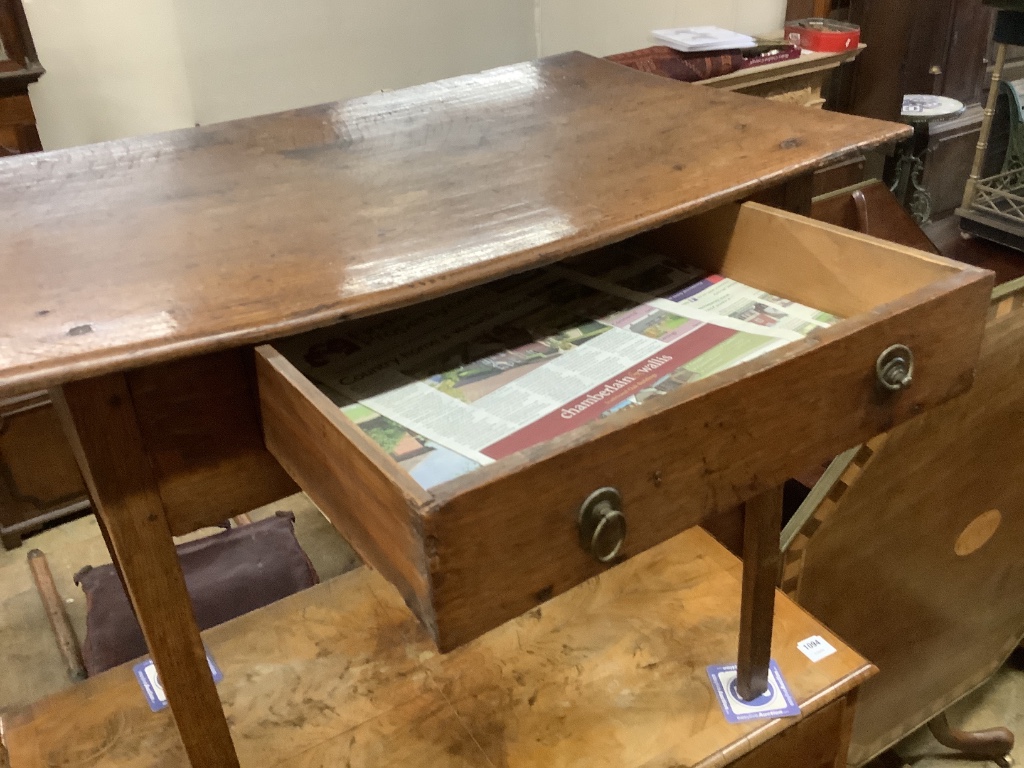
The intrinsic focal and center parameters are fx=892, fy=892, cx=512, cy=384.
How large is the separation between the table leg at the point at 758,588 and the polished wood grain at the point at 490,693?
0.05 meters

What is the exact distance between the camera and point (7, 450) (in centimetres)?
177

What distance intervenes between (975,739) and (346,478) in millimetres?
1292

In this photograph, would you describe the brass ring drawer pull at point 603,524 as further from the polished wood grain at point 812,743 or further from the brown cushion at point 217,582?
the brown cushion at point 217,582

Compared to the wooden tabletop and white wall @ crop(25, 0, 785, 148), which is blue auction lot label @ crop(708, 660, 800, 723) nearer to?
the wooden tabletop

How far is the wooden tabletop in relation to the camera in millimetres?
579

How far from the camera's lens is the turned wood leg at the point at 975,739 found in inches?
55.2

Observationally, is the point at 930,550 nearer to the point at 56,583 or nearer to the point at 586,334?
the point at 586,334

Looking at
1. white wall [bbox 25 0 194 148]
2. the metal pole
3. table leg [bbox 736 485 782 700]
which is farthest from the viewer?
white wall [bbox 25 0 194 148]

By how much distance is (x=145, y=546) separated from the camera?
660 mm

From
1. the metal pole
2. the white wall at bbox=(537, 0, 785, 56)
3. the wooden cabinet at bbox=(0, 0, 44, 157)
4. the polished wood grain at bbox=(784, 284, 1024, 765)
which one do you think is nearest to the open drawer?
the polished wood grain at bbox=(784, 284, 1024, 765)

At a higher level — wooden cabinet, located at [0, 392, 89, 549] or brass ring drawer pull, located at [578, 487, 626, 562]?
brass ring drawer pull, located at [578, 487, 626, 562]

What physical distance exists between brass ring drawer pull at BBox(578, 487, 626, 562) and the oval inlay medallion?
88 centimetres

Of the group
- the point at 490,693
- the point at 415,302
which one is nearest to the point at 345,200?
the point at 415,302

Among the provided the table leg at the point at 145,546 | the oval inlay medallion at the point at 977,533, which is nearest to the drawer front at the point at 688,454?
the table leg at the point at 145,546
